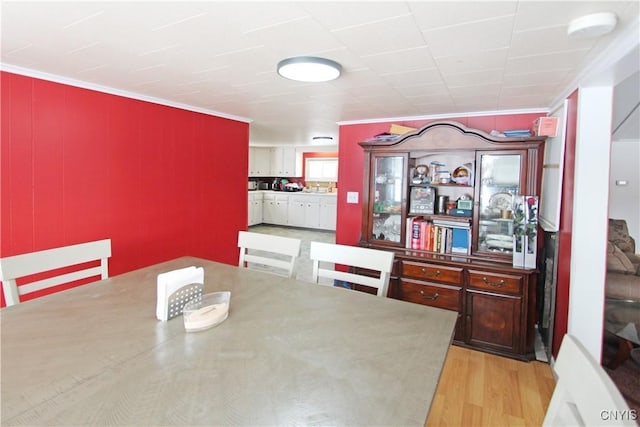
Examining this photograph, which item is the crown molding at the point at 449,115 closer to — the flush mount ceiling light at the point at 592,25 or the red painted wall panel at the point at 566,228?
the red painted wall panel at the point at 566,228

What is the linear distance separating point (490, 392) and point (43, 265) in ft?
8.87

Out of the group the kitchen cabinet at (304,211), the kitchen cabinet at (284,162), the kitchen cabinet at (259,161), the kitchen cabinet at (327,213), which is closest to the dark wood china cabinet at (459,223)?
the kitchen cabinet at (327,213)

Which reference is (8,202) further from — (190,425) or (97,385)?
(190,425)

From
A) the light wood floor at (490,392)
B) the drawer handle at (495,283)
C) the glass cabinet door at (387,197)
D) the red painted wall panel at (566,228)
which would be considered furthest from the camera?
the glass cabinet door at (387,197)

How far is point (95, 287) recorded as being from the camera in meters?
1.71

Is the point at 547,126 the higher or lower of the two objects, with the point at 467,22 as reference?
lower

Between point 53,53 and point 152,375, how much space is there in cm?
192

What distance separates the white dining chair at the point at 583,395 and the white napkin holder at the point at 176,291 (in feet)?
4.25

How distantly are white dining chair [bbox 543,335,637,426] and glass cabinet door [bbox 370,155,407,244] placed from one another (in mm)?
2396

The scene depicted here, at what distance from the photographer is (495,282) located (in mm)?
2711

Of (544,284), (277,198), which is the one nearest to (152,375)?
(544,284)

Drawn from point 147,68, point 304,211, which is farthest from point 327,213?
point 147,68

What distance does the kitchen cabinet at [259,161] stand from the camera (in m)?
8.27

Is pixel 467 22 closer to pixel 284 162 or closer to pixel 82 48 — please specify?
pixel 82 48
